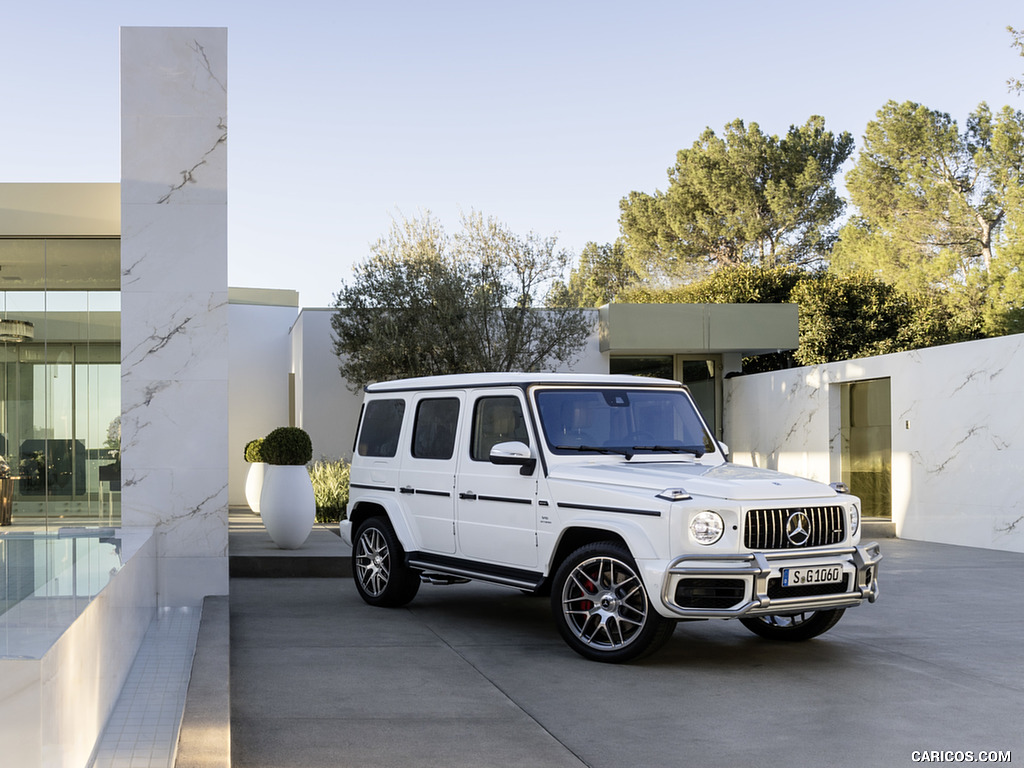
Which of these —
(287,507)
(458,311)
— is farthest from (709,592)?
(458,311)

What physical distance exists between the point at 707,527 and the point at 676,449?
1515mm

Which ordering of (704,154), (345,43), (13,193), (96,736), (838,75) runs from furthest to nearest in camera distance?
(704,154), (838,75), (345,43), (13,193), (96,736)

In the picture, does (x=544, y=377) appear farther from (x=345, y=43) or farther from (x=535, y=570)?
(x=345, y=43)

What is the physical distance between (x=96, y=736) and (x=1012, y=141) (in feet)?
105

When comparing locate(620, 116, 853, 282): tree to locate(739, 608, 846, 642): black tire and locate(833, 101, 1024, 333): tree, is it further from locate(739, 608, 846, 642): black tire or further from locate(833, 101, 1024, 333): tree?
locate(739, 608, 846, 642): black tire

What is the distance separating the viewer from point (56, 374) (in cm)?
1155

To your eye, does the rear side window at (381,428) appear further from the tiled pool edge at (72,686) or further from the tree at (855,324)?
the tree at (855,324)

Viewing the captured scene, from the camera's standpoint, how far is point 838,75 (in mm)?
30188

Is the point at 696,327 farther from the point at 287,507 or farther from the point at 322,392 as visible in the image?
the point at 287,507

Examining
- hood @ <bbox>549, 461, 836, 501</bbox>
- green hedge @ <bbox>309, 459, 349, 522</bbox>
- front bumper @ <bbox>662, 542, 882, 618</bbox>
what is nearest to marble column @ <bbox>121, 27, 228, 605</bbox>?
hood @ <bbox>549, 461, 836, 501</bbox>

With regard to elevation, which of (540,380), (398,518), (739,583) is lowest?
(739,583)

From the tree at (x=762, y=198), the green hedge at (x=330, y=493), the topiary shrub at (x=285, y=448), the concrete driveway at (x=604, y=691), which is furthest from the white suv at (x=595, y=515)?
the tree at (x=762, y=198)

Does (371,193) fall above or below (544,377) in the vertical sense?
above

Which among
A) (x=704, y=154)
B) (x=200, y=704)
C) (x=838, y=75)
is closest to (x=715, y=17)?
(x=838, y=75)
